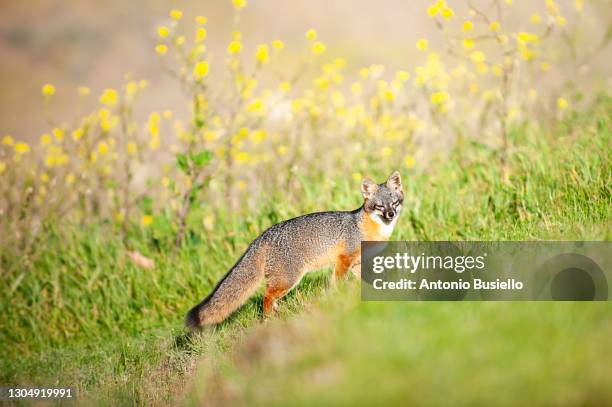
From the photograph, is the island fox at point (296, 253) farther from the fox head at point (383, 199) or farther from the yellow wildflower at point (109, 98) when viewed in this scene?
the yellow wildflower at point (109, 98)

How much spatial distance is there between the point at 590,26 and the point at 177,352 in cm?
634

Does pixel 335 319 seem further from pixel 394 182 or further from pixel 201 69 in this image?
pixel 201 69

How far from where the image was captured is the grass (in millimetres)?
2930

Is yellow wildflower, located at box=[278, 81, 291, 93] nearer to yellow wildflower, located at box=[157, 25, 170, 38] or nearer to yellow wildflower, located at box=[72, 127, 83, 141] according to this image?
yellow wildflower, located at box=[157, 25, 170, 38]

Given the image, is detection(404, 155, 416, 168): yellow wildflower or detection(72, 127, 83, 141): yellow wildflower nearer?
detection(404, 155, 416, 168): yellow wildflower

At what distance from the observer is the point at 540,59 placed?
8.81m

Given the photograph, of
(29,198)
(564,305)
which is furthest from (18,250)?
(564,305)

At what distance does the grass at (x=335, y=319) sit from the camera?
2.93 meters

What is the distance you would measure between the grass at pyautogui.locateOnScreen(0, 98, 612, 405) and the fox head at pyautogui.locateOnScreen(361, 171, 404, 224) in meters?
0.77

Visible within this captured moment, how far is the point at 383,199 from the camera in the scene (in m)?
5.88

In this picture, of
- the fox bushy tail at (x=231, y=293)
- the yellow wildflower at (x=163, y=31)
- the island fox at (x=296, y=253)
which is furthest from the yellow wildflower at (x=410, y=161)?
the yellow wildflower at (x=163, y=31)

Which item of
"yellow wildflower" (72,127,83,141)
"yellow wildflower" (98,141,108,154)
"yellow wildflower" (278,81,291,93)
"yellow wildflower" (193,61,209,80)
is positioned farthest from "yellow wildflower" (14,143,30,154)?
"yellow wildflower" (278,81,291,93)

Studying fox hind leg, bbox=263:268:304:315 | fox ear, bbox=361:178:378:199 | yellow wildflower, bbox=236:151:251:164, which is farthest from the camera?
yellow wildflower, bbox=236:151:251:164

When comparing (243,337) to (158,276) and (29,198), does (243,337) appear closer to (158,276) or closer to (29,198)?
(158,276)
